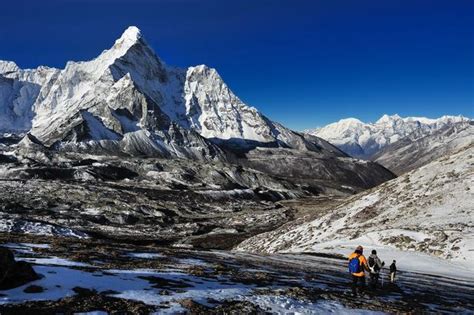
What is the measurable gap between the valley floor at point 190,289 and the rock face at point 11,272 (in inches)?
16.2

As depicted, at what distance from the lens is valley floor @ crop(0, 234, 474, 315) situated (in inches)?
635

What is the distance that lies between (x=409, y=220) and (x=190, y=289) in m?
42.1

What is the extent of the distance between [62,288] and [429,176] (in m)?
58.4

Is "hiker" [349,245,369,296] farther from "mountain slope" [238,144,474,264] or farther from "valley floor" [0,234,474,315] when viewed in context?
"mountain slope" [238,144,474,264]

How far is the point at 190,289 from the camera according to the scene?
19.7 meters

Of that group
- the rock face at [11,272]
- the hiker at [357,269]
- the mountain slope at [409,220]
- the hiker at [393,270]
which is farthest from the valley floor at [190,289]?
the mountain slope at [409,220]

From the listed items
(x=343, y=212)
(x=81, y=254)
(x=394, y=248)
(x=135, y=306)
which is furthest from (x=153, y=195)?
(x=135, y=306)

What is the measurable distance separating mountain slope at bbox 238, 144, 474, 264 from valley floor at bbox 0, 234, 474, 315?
51.7 feet

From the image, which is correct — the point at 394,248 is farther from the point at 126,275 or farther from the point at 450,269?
the point at 126,275

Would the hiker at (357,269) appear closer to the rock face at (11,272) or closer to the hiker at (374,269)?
the hiker at (374,269)

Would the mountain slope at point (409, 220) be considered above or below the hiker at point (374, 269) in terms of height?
above

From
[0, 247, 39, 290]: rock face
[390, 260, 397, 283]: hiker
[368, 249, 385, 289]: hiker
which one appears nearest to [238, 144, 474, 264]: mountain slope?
[390, 260, 397, 283]: hiker

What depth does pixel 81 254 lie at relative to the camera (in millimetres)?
26859

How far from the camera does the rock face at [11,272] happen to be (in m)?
16.2
